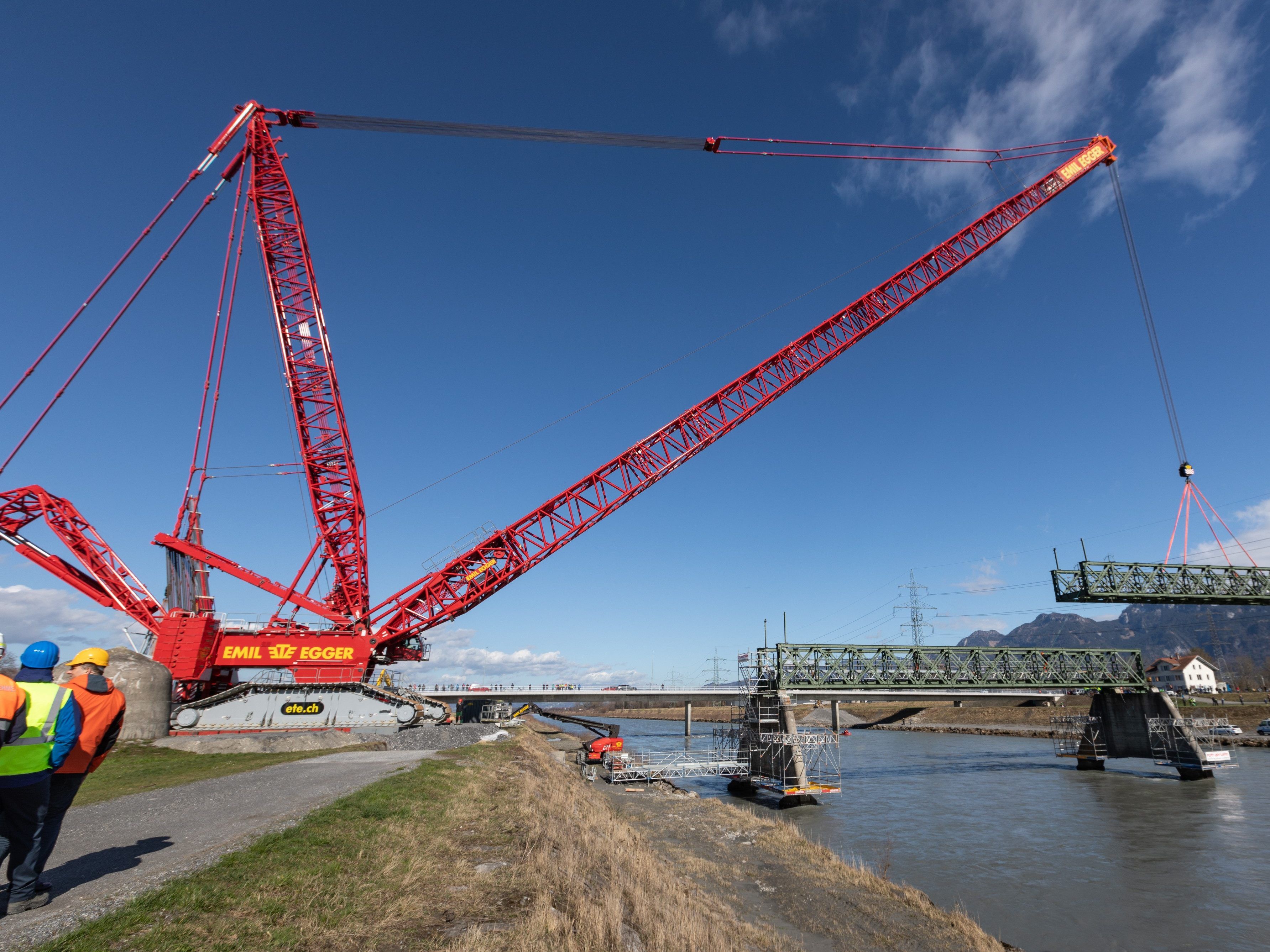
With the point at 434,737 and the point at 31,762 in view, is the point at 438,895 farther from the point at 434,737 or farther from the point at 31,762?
the point at 434,737

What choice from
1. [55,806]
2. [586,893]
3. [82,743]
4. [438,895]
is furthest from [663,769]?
[82,743]

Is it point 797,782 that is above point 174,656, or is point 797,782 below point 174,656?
below

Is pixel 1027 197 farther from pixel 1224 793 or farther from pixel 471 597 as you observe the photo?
pixel 471 597

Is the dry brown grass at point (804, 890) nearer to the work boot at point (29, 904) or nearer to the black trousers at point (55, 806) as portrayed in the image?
the work boot at point (29, 904)

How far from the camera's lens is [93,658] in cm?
697

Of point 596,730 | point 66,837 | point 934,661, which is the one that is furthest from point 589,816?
point 596,730

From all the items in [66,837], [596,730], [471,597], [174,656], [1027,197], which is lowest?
[596,730]

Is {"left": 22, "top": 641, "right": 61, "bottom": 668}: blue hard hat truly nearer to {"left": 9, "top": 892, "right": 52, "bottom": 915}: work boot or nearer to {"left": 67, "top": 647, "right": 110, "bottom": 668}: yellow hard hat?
{"left": 67, "top": 647, "right": 110, "bottom": 668}: yellow hard hat

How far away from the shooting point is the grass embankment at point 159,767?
1562 cm

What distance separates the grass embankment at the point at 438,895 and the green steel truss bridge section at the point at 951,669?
29.5m

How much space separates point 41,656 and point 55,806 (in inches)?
62.4

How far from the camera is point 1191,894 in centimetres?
2014

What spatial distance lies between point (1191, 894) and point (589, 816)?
19.8 metres

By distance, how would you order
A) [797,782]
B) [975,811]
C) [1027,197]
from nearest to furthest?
[975,811]
[797,782]
[1027,197]
